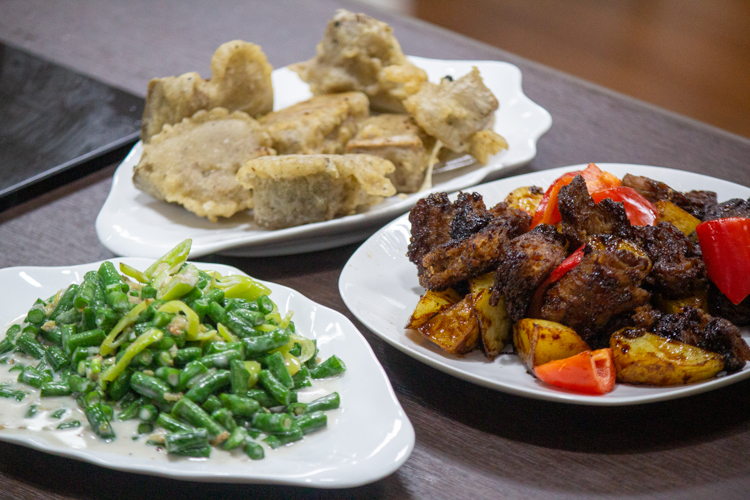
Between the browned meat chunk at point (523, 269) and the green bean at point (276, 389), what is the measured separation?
0.55 metres

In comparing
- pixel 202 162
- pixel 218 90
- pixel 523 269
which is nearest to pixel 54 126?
pixel 218 90

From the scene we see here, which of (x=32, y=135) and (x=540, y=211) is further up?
(x=540, y=211)

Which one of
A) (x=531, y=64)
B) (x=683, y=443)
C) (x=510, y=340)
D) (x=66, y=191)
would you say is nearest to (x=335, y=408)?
(x=510, y=340)

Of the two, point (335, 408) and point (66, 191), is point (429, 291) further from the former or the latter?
point (66, 191)

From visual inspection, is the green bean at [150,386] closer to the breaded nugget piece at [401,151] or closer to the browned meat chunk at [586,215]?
the browned meat chunk at [586,215]

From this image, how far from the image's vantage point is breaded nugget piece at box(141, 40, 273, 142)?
260 cm

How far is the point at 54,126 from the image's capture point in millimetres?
2965

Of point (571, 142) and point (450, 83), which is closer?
point (450, 83)

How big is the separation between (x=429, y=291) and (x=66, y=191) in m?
1.75

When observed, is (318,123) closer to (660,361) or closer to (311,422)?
(311,422)

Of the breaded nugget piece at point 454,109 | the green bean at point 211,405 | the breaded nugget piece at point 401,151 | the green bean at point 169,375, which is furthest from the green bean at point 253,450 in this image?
the breaded nugget piece at point 454,109

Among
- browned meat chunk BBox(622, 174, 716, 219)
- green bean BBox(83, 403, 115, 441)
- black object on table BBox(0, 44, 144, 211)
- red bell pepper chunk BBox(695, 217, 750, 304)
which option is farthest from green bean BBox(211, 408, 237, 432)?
black object on table BBox(0, 44, 144, 211)

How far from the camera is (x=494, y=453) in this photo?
156cm

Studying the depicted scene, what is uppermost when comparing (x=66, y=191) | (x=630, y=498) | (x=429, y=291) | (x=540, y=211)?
(x=540, y=211)
